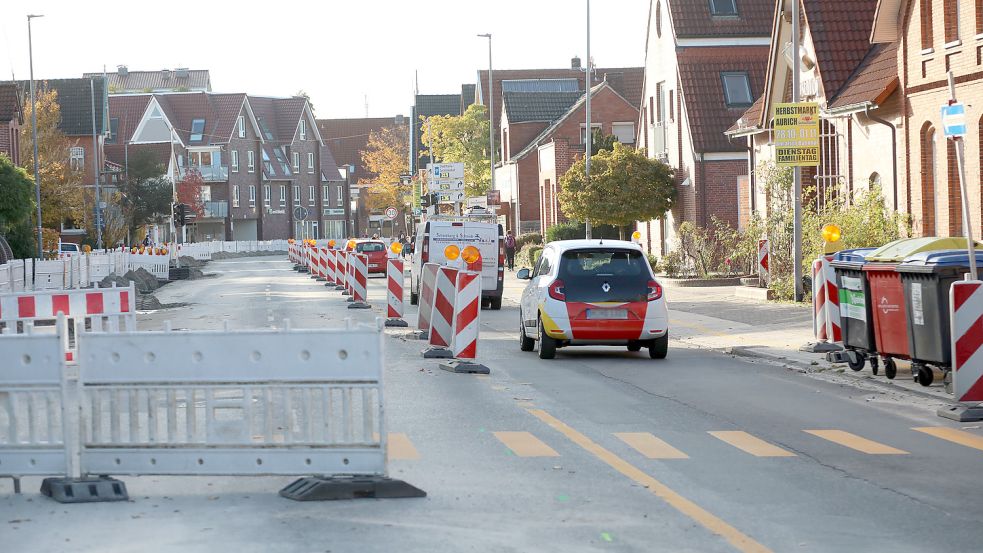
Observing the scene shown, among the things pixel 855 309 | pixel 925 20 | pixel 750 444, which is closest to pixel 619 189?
pixel 925 20

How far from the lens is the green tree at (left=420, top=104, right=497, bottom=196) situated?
3086 inches

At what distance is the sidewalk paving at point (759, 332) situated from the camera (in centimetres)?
1556

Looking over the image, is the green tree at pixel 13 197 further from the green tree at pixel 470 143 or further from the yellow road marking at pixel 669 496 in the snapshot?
the yellow road marking at pixel 669 496

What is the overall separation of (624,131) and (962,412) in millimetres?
58607

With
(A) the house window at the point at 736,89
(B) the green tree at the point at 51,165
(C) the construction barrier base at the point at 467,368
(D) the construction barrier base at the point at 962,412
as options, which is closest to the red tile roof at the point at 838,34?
(A) the house window at the point at 736,89

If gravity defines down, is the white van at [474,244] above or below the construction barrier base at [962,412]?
above

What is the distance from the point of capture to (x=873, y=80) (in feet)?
98.1

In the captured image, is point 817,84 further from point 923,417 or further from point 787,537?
point 787,537

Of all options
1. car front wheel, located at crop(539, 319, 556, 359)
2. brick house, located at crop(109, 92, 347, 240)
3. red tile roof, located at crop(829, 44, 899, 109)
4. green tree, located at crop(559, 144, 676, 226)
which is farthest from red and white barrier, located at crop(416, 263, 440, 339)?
brick house, located at crop(109, 92, 347, 240)

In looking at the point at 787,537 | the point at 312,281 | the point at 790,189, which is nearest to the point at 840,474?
the point at 787,537

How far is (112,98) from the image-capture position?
341 ft

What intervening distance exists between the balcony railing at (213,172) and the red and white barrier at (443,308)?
88717 mm

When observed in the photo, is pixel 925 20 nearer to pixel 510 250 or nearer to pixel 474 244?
pixel 474 244

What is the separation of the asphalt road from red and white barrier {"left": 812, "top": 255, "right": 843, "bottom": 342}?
2.28m
